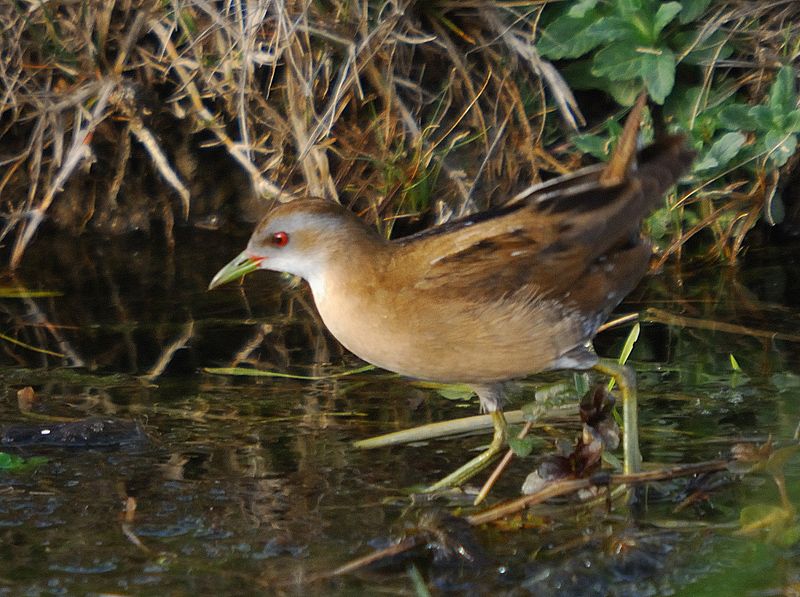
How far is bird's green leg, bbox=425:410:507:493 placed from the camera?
3.19m

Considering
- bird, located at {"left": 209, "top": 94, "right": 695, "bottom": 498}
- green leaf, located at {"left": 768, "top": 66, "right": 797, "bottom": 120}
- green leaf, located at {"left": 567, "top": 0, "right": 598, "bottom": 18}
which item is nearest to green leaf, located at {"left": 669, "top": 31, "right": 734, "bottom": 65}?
green leaf, located at {"left": 768, "top": 66, "right": 797, "bottom": 120}

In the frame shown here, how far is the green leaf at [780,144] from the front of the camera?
4.34 m

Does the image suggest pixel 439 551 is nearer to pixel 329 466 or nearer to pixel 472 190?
pixel 329 466

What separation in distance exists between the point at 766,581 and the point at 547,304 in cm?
82

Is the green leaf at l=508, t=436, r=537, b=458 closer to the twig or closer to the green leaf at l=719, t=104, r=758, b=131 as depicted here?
the twig

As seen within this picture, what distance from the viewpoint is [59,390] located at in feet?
12.8

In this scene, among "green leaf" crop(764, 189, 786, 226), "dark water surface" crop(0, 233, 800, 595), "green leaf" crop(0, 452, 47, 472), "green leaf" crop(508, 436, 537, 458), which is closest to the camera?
"dark water surface" crop(0, 233, 800, 595)

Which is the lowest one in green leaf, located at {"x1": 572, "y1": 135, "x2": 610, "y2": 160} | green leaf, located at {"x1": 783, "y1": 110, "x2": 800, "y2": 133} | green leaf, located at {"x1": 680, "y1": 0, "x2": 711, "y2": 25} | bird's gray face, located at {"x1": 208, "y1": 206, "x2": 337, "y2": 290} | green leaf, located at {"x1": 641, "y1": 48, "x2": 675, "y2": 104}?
bird's gray face, located at {"x1": 208, "y1": 206, "x2": 337, "y2": 290}

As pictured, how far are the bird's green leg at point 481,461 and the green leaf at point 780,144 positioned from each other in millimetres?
1559

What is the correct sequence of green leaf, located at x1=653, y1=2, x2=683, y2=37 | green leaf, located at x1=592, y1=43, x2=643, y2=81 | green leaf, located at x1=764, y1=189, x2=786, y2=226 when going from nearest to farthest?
green leaf, located at x1=653, y1=2, x2=683, y2=37, green leaf, located at x1=592, y1=43, x2=643, y2=81, green leaf, located at x1=764, y1=189, x2=786, y2=226

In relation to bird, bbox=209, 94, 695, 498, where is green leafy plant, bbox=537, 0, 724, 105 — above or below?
above

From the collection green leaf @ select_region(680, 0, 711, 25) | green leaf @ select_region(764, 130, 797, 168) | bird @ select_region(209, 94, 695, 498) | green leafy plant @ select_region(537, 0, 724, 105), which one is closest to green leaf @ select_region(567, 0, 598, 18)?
green leafy plant @ select_region(537, 0, 724, 105)

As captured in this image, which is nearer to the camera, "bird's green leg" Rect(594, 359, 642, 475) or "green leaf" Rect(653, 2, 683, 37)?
"bird's green leg" Rect(594, 359, 642, 475)

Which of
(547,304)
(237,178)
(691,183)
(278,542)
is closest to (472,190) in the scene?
(691,183)
